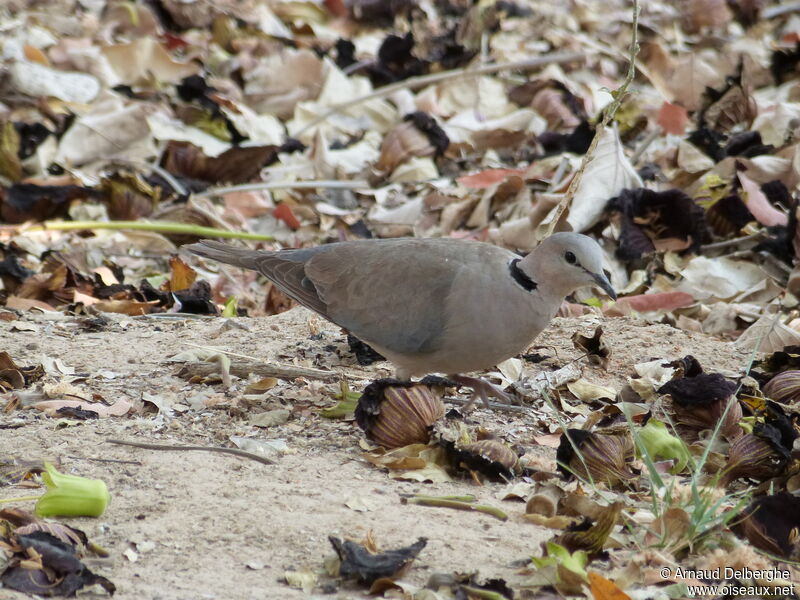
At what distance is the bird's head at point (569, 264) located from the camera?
3.63 m

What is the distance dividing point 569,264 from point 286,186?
97.2 inches

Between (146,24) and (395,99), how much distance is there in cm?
208

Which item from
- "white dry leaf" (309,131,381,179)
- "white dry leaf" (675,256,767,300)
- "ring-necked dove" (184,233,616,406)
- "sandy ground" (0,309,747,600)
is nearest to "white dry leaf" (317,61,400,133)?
"white dry leaf" (309,131,381,179)

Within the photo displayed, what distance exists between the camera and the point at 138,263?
5.47 meters

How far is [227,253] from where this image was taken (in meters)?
4.47

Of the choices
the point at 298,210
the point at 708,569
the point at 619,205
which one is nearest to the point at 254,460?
the point at 708,569

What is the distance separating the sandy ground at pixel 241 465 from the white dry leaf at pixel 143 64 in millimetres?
2984

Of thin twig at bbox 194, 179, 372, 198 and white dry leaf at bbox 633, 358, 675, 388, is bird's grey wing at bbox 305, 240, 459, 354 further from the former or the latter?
thin twig at bbox 194, 179, 372, 198

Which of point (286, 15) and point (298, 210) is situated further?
point (286, 15)

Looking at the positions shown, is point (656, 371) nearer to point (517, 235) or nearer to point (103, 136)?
point (517, 235)

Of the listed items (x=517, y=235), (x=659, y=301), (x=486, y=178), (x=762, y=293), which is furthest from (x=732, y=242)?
(x=486, y=178)

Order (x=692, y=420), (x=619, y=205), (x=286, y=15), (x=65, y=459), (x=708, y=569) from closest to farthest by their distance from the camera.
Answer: (x=708, y=569)
(x=65, y=459)
(x=692, y=420)
(x=619, y=205)
(x=286, y=15)

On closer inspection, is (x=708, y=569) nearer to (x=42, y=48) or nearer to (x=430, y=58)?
(x=430, y=58)

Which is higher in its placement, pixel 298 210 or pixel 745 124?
pixel 745 124
